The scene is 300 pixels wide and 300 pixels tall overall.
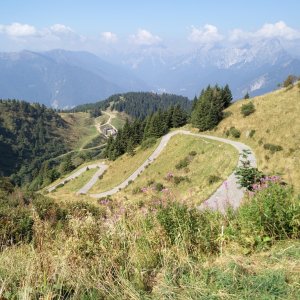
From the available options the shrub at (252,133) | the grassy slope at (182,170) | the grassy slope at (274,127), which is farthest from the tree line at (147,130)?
the shrub at (252,133)

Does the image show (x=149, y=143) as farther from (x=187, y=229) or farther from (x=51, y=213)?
(x=187, y=229)

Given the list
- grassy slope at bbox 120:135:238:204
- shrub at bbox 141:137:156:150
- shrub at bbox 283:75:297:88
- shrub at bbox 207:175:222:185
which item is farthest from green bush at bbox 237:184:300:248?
shrub at bbox 141:137:156:150

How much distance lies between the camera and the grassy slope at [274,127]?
86.1 ft

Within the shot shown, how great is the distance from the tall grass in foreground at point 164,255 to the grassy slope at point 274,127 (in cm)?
1178

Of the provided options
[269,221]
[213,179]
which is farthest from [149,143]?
[269,221]

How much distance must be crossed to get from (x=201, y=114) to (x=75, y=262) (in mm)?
55301

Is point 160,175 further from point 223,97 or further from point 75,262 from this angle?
point 75,262

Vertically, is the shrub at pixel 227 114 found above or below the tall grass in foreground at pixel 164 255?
above

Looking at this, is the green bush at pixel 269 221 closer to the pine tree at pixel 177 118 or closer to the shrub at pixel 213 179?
the shrub at pixel 213 179

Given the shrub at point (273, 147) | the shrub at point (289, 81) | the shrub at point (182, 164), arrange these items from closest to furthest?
the shrub at point (273, 147)
the shrub at point (182, 164)
the shrub at point (289, 81)

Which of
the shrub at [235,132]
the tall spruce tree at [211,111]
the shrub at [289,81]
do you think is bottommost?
the shrub at [235,132]

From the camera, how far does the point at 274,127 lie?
1601 inches

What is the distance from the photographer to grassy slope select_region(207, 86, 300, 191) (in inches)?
1033

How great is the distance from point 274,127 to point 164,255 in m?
38.3
